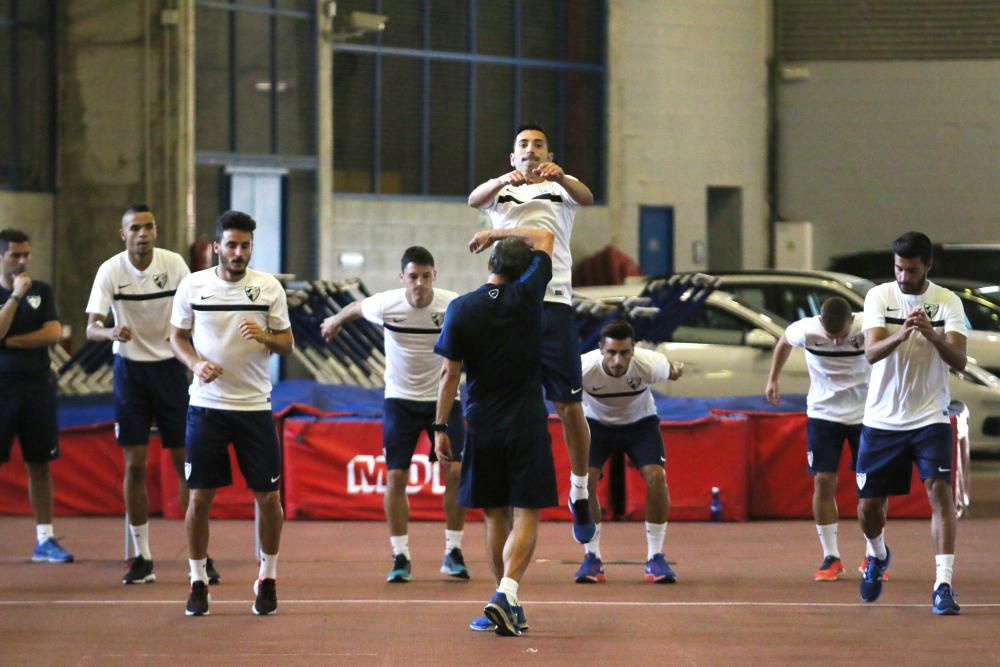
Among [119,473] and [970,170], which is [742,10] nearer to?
[970,170]

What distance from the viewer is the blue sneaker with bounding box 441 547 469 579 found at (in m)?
10.6

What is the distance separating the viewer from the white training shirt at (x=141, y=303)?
10539 mm

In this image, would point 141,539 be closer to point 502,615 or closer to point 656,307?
point 502,615

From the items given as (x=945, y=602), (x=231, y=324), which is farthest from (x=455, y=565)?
(x=945, y=602)

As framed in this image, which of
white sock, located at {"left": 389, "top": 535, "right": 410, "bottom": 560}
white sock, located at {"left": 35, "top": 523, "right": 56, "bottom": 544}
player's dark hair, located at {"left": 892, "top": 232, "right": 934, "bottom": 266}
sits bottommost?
white sock, located at {"left": 35, "top": 523, "right": 56, "bottom": 544}

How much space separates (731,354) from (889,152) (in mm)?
13525

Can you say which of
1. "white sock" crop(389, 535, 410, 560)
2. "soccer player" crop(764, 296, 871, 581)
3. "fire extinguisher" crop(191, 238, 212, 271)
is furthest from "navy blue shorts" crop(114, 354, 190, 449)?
"fire extinguisher" crop(191, 238, 212, 271)

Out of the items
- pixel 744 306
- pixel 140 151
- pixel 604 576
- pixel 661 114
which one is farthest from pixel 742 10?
pixel 604 576

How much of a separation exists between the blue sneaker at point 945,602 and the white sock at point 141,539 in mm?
4806

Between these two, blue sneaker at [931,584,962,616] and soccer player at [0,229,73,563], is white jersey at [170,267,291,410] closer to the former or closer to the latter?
soccer player at [0,229,73,563]

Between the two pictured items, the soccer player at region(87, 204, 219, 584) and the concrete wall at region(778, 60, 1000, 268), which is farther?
the concrete wall at region(778, 60, 1000, 268)

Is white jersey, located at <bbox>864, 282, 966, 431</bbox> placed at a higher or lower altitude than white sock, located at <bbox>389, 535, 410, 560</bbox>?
higher

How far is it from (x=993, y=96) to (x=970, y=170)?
4.30ft

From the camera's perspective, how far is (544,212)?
9625mm
